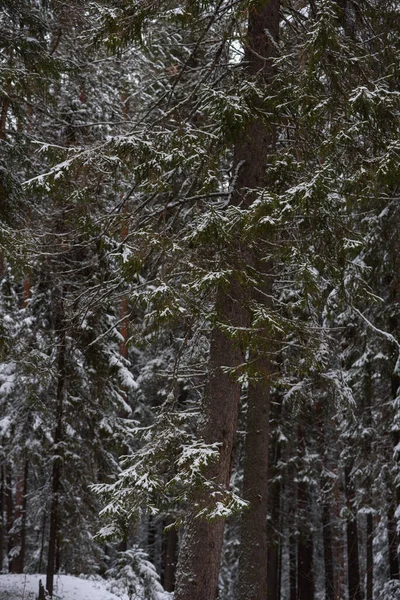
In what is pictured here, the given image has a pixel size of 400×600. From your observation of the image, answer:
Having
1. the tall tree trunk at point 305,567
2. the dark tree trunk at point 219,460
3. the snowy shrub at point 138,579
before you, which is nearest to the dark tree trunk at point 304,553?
the tall tree trunk at point 305,567

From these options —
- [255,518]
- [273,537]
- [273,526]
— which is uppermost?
[255,518]

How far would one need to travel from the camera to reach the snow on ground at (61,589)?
12680 mm

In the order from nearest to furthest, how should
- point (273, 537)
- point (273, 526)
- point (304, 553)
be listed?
point (273, 537), point (273, 526), point (304, 553)

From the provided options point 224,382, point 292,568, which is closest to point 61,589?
point 292,568

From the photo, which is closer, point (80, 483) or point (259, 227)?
point (259, 227)

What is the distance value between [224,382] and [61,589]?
420 inches

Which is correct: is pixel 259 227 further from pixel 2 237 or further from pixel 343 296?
pixel 2 237

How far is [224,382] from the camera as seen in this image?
6293 millimetres

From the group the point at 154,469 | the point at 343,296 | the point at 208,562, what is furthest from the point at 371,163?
the point at 208,562

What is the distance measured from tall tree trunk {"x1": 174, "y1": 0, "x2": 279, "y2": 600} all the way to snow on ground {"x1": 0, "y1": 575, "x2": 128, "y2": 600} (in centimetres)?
778

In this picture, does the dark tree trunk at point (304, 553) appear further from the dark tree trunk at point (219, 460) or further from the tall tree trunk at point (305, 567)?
the dark tree trunk at point (219, 460)

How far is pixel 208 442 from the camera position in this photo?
6.07 meters

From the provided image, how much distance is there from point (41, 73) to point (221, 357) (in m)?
6.07

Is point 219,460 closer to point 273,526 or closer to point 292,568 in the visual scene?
point 273,526
